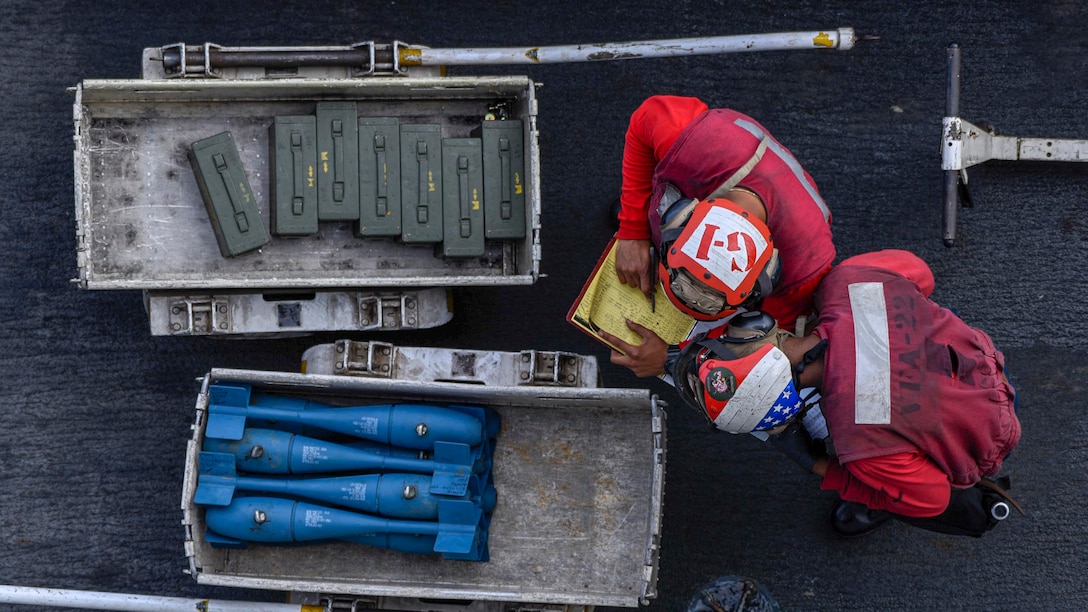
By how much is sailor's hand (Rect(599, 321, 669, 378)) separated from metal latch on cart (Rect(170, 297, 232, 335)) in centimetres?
180

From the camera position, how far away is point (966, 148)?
4762 mm

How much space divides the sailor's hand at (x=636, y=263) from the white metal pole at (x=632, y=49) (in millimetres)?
1002

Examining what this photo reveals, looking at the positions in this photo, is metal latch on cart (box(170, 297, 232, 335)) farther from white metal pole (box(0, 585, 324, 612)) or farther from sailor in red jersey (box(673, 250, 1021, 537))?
sailor in red jersey (box(673, 250, 1021, 537))

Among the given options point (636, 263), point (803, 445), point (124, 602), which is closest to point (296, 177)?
point (636, 263)

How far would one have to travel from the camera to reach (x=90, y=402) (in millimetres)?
5035

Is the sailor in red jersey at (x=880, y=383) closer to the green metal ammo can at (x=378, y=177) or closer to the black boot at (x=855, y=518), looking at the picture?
the black boot at (x=855, y=518)

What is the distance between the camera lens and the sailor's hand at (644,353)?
169 inches

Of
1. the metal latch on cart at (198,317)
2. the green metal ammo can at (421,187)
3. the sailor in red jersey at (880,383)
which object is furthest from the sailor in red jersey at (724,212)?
the metal latch on cart at (198,317)

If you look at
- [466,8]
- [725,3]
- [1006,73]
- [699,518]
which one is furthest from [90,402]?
[1006,73]

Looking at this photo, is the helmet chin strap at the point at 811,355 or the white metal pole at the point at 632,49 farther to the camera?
the white metal pole at the point at 632,49

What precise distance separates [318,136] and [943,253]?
3.25m

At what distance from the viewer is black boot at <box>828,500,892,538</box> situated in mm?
4852

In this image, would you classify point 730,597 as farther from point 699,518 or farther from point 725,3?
point 725,3

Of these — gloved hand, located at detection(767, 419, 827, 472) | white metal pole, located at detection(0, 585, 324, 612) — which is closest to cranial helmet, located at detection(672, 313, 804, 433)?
gloved hand, located at detection(767, 419, 827, 472)
